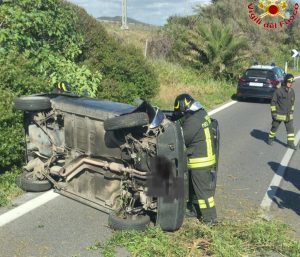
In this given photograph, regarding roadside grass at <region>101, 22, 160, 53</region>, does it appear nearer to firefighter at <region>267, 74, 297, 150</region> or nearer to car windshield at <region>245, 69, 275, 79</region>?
car windshield at <region>245, 69, 275, 79</region>

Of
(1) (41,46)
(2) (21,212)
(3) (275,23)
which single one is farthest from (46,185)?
(3) (275,23)

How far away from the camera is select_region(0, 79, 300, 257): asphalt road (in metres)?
4.92

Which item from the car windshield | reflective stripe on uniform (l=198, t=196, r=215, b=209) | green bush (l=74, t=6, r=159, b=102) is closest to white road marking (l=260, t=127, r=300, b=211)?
reflective stripe on uniform (l=198, t=196, r=215, b=209)

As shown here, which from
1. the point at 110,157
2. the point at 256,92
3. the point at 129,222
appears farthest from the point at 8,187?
the point at 256,92

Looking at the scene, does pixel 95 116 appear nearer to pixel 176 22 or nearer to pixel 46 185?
pixel 46 185

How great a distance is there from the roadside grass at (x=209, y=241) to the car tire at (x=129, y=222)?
0.25ft

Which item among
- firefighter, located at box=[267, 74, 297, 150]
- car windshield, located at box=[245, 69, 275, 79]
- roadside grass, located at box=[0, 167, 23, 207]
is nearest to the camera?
roadside grass, located at box=[0, 167, 23, 207]

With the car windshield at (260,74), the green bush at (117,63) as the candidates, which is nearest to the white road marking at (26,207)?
the green bush at (117,63)

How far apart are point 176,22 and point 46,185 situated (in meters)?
27.2

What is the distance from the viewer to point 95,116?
5539 millimetres

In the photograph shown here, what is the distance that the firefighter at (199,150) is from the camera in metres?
5.41

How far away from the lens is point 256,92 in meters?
17.9

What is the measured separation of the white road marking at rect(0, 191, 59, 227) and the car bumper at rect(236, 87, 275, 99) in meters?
12.9

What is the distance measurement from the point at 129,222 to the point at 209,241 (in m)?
0.98
